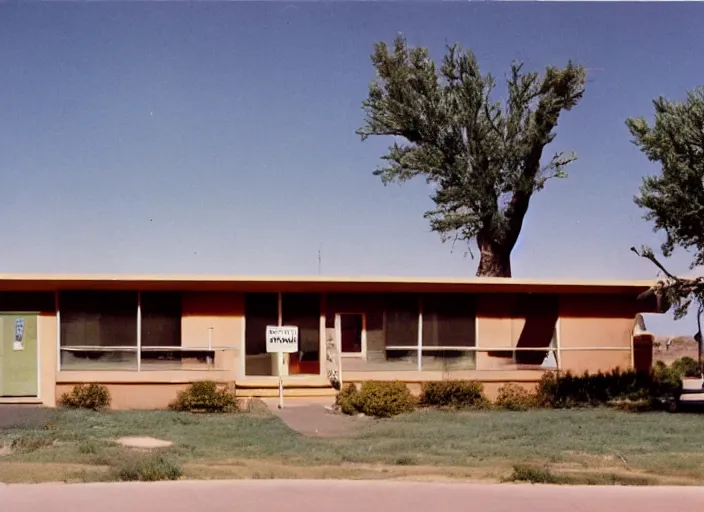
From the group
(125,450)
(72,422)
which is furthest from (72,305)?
(125,450)

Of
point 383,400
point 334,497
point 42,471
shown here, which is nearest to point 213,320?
point 383,400

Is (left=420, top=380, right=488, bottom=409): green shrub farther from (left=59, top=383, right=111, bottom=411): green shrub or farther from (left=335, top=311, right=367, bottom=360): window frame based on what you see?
(left=59, top=383, right=111, bottom=411): green shrub

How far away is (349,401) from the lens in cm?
2098

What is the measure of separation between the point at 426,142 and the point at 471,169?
175 cm

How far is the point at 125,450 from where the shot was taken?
15.4 meters

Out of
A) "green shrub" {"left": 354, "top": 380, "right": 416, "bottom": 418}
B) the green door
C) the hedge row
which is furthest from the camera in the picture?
the green door

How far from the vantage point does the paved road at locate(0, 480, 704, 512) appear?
11148 mm

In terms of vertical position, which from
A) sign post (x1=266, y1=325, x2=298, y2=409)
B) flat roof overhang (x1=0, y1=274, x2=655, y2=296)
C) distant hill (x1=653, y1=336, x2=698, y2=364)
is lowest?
distant hill (x1=653, y1=336, x2=698, y2=364)

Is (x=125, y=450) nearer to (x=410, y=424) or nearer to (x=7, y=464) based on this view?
(x=7, y=464)

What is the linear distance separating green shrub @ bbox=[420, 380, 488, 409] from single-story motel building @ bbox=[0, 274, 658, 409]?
2.01ft

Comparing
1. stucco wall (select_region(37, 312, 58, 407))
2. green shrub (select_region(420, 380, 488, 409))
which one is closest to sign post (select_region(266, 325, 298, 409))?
green shrub (select_region(420, 380, 488, 409))

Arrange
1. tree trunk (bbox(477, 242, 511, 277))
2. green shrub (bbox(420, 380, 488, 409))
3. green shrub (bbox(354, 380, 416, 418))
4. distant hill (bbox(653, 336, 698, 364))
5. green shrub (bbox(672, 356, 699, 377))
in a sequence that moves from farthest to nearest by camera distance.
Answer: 1. distant hill (bbox(653, 336, 698, 364))
2. green shrub (bbox(672, 356, 699, 377))
3. tree trunk (bbox(477, 242, 511, 277))
4. green shrub (bbox(420, 380, 488, 409))
5. green shrub (bbox(354, 380, 416, 418))

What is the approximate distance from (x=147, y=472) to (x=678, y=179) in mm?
13995

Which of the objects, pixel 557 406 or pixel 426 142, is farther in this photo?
pixel 426 142
